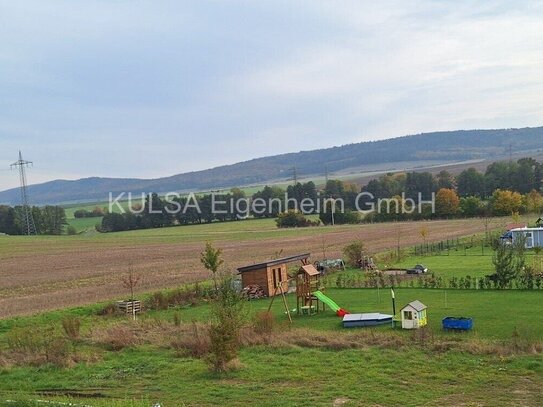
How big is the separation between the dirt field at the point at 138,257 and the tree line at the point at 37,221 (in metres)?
18.0

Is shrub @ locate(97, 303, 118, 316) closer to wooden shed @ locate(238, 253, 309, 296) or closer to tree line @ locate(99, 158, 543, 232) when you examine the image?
wooden shed @ locate(238, 253, 309, 296)

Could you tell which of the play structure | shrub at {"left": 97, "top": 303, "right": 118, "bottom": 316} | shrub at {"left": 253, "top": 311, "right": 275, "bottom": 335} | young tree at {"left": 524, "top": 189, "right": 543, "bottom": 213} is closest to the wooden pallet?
shrub at {"left": 97, "top": 303, "right": 118, "bottom": 316}

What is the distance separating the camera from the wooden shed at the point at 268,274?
94.3ft

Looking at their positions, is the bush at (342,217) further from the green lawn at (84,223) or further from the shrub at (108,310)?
the shrub at (108,310)

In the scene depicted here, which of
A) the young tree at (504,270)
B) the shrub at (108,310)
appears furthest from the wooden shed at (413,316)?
the shrub at (108,310)

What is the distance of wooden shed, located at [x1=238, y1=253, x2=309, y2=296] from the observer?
28750 mm

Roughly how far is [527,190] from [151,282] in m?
71.0

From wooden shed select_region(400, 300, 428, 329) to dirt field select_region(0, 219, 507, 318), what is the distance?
49.8ft

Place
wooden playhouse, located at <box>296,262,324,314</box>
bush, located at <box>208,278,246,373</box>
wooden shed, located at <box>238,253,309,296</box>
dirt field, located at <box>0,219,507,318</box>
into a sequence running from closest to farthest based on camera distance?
bush, located at <box>208,278,246,373</box> < wooden playhouse, located at <box>296,262,324,314</box> < wooden shed, located at <box>238,253,309,296</box> < dirt field, located at <box>0,219,507,318</box>

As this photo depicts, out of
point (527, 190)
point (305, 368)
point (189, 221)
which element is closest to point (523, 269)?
point (305, 368)

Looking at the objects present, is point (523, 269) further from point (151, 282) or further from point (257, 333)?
point (151, 282)

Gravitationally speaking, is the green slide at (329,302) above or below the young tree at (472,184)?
below

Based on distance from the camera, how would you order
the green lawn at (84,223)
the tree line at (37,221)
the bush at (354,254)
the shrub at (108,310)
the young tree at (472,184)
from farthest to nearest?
the green lawn at (84,223) < the tree line at (37,221) < the young tree at (472,184) < the bush at (354,254) < the shrub at (108,310)

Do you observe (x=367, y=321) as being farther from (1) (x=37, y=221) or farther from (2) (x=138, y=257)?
(1) (x=37, y=221)
